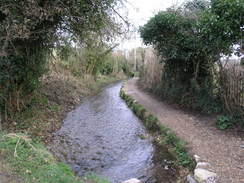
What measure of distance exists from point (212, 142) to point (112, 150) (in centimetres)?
257

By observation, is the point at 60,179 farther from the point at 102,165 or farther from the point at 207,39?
the point at 207,39

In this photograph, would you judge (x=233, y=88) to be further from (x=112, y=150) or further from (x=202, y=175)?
(x=112, y=150)

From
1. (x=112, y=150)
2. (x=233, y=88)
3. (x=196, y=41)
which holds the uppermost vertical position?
(x=196, y=41)

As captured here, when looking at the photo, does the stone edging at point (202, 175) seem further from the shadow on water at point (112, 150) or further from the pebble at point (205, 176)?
the shadow on water at point (112, 150)

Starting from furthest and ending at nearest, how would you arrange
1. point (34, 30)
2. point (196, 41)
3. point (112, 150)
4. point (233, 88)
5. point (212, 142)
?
point (196, 41)
point (34, 30)
point (112, 150)
point (233, 88)
point (212, 142)

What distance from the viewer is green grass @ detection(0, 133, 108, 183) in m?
3.28

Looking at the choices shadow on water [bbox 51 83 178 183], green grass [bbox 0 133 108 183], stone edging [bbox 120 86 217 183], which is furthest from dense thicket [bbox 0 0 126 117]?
stone edging [bbox 120 86 217 183]

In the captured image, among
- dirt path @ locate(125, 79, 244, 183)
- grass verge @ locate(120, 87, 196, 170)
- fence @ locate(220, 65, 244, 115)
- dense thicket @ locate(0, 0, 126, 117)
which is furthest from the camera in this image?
fence @ locate(220, 65, 244, 115)

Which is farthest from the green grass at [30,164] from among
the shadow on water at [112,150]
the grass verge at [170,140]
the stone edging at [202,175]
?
the grass verge at [170,140]

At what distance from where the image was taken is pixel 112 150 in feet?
18.7

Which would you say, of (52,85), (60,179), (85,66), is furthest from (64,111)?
(85,66)

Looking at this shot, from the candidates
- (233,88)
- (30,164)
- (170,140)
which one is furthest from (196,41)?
(30,164)

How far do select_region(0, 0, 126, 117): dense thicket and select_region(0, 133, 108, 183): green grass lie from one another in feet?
7.18

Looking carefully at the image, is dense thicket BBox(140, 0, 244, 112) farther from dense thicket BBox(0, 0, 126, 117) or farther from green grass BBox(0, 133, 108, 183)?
green grass BBox(0, 133, 108, 183)
